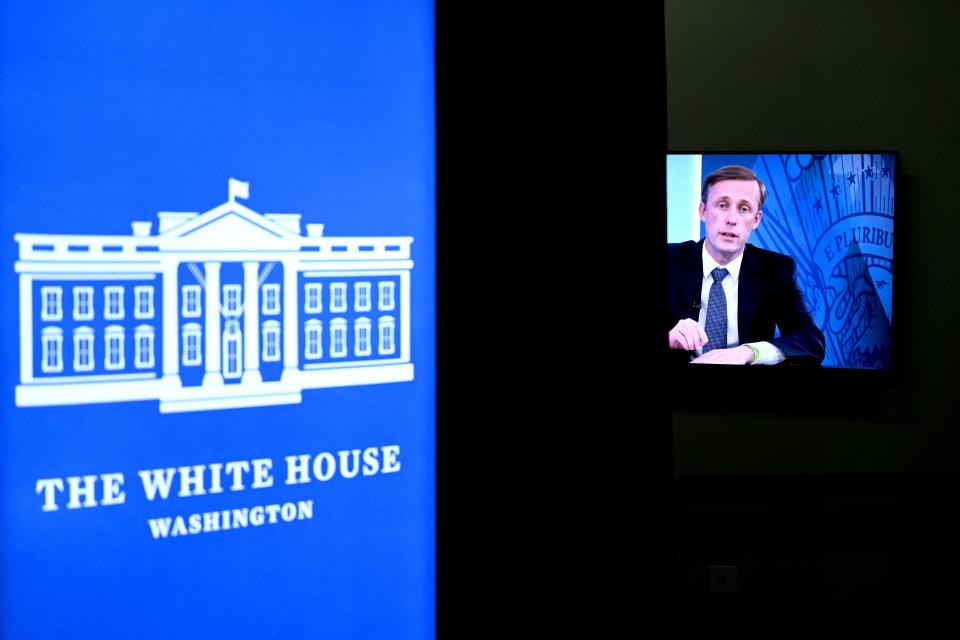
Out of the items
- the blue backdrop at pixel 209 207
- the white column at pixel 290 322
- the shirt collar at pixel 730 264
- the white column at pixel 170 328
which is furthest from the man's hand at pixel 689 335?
the white column at pixel 170 328

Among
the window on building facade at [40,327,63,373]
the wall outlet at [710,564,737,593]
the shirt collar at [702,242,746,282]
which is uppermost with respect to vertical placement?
the shirt collar at [702,242,746,282]

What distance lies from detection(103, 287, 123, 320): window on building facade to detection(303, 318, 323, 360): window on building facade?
0.64 ft

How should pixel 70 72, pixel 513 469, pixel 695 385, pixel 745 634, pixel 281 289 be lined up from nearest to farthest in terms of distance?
1. pixel 70 72
2. pixel 281 289
3. pixel 513 469
4. pixel 745 634
5. pixel 695 385

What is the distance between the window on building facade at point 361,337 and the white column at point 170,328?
0.66 ft

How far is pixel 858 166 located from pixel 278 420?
3021 mm

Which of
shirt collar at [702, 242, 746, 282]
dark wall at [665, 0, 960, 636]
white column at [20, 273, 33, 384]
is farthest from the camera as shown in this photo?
dark wall at [665, 0, 960, 636]

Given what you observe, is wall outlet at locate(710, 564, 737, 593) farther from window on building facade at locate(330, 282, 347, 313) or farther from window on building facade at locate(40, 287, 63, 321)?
window on building facade at locate(40, 287, 63, 321)

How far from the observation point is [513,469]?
1.17 m

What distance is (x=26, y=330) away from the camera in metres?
0.76

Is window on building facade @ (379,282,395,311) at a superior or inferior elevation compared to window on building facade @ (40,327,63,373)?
superior

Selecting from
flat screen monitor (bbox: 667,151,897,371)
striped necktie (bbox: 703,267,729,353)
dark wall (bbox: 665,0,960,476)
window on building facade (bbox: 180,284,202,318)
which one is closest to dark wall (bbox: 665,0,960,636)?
dark wall (bbox: 665,0,960,476)

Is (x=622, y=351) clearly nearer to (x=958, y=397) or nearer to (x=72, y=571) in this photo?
(x=72, y=571)

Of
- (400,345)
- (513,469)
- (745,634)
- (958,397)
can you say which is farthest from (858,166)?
(400,345)

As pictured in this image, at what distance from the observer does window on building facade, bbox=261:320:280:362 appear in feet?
2.84
